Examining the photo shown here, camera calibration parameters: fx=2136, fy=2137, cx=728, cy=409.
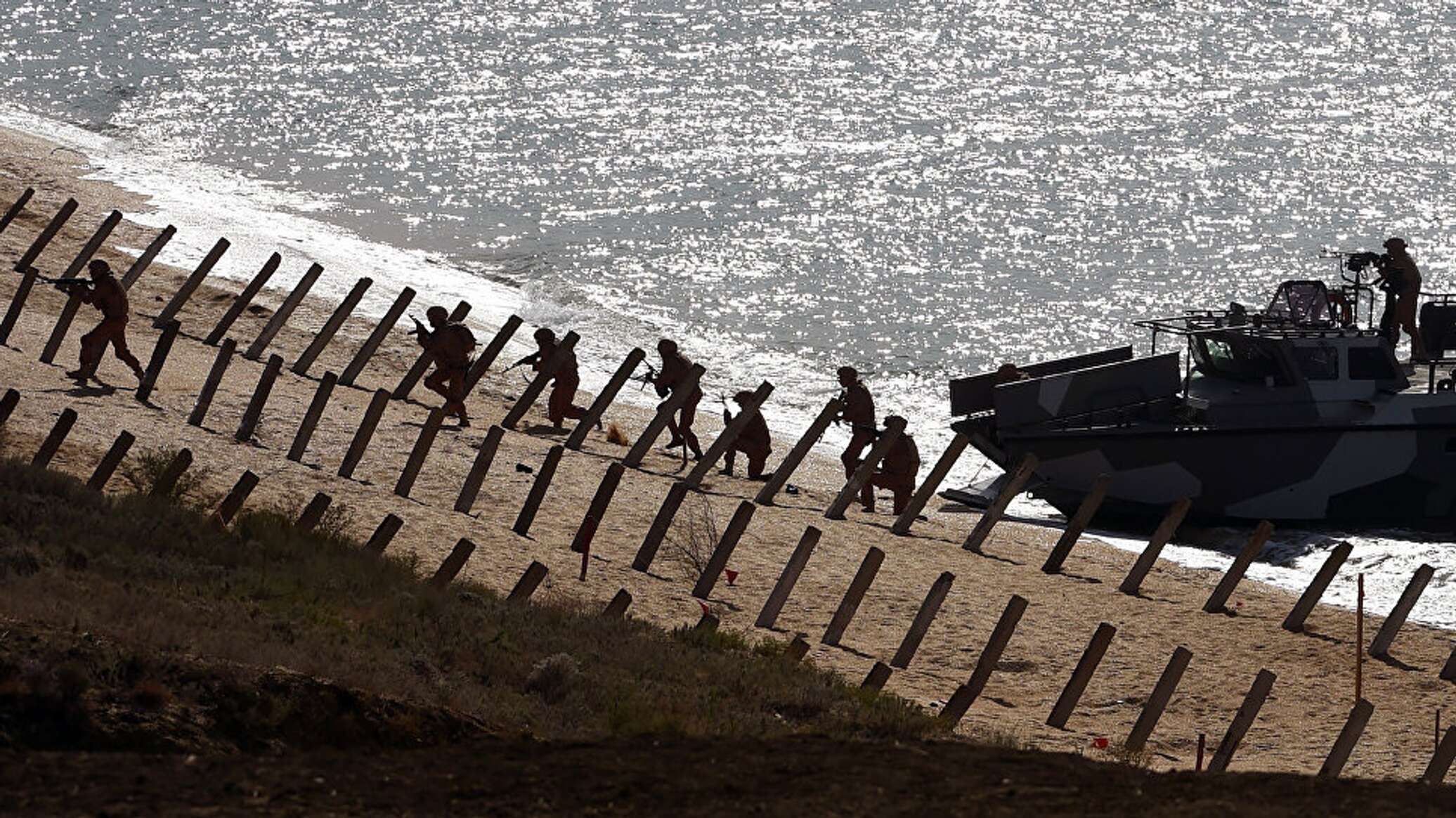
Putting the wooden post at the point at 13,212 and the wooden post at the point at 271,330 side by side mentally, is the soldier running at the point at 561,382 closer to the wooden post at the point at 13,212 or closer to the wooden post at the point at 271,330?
the wooden post at the point at 271,330

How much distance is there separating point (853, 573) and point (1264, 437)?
6.54m

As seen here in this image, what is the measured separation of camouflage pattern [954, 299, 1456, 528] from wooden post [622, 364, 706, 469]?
3.68 m

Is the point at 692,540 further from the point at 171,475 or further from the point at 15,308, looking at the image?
the point at 15,308

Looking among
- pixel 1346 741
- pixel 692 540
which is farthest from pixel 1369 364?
pixel 1346 741

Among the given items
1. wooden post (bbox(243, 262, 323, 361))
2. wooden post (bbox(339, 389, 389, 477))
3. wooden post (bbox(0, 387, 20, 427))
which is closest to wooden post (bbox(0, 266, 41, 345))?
wooden post (bbox(243, 262, 323, 361))

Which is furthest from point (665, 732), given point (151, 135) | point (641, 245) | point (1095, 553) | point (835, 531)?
point (151, 135)

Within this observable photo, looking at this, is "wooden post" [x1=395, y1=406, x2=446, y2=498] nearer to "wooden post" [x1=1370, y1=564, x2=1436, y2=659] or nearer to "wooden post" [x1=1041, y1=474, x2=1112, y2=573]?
"wooden post" [x1=1041, y1=474, x2=1112, y2=573]

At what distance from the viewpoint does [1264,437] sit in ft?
83.3

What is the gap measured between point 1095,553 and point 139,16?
6158 centimetres

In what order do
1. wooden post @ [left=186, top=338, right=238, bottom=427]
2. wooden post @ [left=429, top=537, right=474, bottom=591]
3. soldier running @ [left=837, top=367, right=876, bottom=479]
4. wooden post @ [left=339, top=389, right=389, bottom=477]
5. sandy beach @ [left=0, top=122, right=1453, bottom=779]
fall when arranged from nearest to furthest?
1. wooden post @ [left=429, top=537, right=474, bottom=591]
2. sandy beach @ [left=0, top=122, right=1453, bottom=779]
3. wooden post @ [left=339, top=389, right=389, bottom=477]
4. wooden post @ [left=186, top=338, right=238, bottom=427]
5. soldier running @ [left=837, top=367, right=876, bottom=479]

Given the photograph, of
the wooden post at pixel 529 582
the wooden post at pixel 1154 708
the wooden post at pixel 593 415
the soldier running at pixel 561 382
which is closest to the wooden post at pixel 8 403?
the wooden post at pixel 529 582

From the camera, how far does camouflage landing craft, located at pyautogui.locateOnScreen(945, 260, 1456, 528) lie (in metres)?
25.4

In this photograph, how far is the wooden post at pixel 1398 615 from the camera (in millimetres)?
20156

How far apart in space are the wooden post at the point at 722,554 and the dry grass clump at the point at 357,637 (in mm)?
2523
